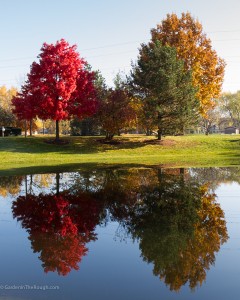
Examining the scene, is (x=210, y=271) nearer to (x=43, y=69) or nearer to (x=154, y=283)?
(x=154, y=283)

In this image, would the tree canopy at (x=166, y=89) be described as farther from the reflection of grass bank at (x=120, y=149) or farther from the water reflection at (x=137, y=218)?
the water reflection at (x=137, y=218)

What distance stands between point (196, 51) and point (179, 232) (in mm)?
39427

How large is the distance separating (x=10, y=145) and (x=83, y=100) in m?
9.48

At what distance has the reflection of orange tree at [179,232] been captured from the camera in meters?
6.34

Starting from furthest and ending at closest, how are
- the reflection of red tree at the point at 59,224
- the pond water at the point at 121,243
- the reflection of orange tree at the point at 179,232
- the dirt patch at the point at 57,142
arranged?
Result: 1. the dirt patch at the point at 57,142
2. the reflection of red tree at the point at 59,224
3. the reflection of orange tree at the point at 179,232
4. the pond water at the point at 121,243

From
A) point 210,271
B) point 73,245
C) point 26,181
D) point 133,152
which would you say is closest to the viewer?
point 210,271

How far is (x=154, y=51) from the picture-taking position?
38.0 meters

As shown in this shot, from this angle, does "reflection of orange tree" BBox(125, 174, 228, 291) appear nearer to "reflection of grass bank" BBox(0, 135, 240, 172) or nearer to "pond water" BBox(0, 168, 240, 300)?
"pond water" BBox(0, 168, 240, 300)

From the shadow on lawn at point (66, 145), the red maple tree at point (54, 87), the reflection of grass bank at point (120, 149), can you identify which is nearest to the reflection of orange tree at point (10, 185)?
the reflection of grass bank at point (120, 149)

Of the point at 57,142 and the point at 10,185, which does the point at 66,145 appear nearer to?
the point at 57,142

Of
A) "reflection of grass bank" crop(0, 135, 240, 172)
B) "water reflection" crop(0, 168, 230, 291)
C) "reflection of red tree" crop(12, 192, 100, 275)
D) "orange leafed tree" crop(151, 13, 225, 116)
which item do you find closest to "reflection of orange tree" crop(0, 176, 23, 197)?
"water reflection" crop(0, 168, 230, 291)

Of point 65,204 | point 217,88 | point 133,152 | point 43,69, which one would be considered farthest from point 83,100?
point 65,204

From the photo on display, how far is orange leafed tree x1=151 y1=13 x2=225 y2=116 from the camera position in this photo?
144ft

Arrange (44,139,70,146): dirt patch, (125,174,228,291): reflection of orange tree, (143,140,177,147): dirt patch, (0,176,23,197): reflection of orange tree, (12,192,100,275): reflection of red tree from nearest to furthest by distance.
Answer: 1. (125,174,228,291): reflection of orange tree
2. (12,192,100,275): reflection of red tree
3. (0,176,23,197): reflection of orange tree
4. (143,140,177,147): dirt patch
5. (44,139,70,146): dirt patch
